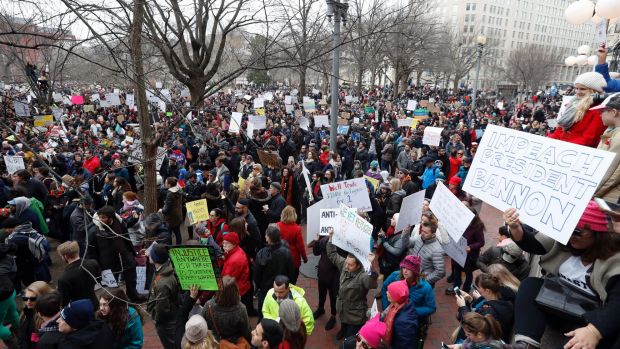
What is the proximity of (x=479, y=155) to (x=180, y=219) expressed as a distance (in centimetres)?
626

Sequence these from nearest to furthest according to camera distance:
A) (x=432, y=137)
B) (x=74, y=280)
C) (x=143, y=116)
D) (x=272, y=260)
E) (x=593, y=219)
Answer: (x=593, y=219) → (x=74, y=280) → (x=272, y=260) → (x=143, y=116) → (x=432, y=137)

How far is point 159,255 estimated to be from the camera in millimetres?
4613

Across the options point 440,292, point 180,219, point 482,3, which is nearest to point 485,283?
point 440,292

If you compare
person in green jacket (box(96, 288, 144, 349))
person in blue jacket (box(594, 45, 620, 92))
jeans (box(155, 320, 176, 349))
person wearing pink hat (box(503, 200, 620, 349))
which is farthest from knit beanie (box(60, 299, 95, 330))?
person in blue jacket (box(594, 45, 620, 92))

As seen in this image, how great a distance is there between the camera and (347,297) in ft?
16.3

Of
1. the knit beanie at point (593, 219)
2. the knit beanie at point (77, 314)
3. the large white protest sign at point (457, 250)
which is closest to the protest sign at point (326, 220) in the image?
the large white protest sign at point (457, 250)

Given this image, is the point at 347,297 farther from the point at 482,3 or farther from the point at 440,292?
the point at 482,3

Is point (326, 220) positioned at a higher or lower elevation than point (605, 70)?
lower

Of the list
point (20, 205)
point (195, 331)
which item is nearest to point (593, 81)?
point (195, 331)

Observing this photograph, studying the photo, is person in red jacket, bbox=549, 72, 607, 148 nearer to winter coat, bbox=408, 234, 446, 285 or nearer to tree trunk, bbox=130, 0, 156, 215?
winter coat, bbox=408, 234, 446, 285

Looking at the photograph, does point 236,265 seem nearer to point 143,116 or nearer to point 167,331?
point 167,331

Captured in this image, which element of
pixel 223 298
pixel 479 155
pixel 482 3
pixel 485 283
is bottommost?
pixel 223 298

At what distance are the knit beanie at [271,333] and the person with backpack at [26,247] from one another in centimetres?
427

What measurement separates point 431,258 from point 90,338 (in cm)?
390
